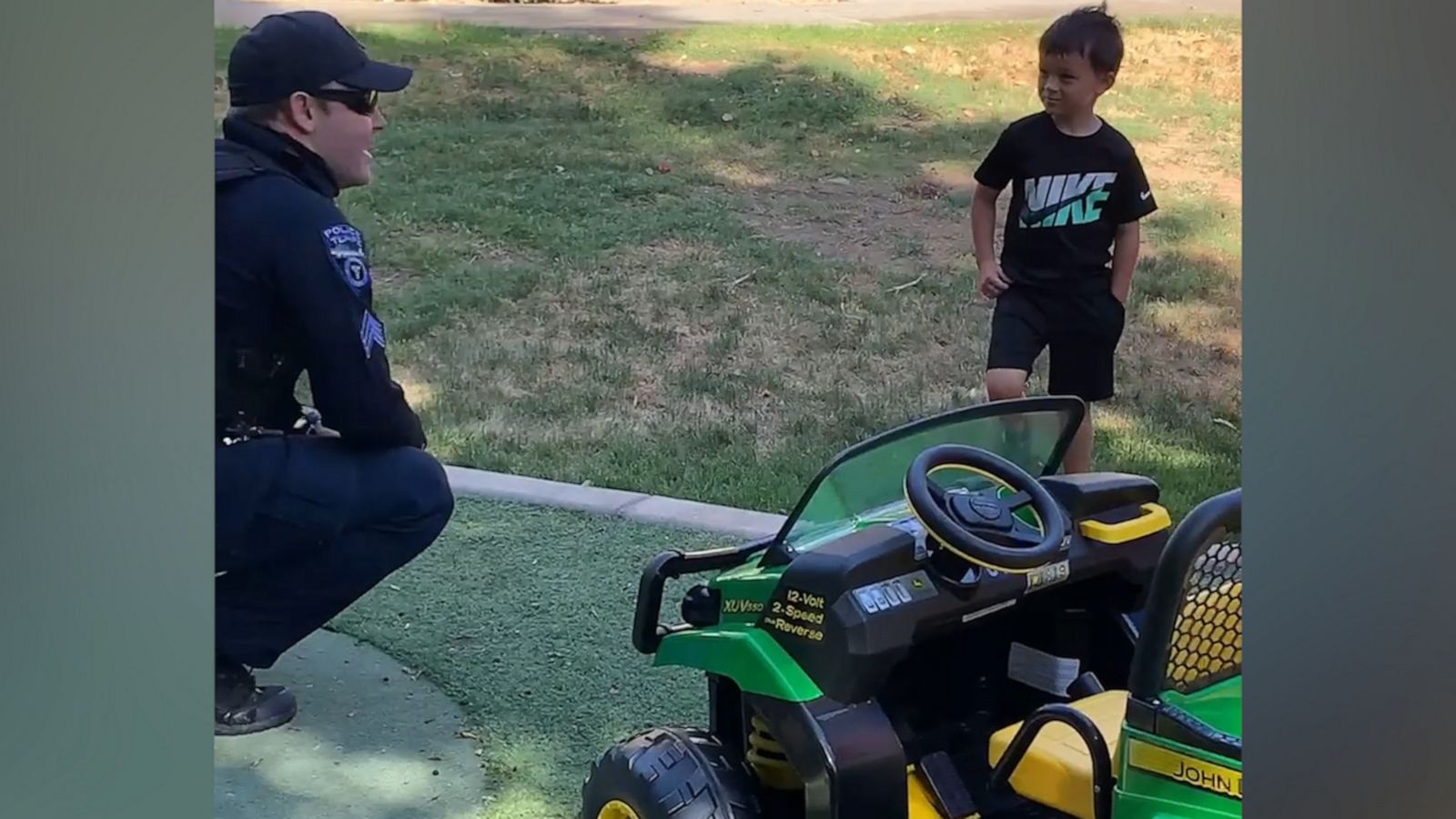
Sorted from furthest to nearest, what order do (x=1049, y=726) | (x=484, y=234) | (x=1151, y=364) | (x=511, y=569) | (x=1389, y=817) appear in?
(x=484, y=234) → (x=1151, y=364) → (x=511, y=569) → (x=1049, y=726) → (x=1389, y=817)

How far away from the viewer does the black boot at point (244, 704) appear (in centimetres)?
157

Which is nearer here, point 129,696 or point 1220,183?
point 129,696

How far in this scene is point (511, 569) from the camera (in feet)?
6.41

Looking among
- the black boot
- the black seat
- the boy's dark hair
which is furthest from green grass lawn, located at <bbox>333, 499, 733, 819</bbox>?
the boy's dark hair

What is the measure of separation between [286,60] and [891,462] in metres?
0.66

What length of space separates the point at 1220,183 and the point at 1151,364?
0.36 metres

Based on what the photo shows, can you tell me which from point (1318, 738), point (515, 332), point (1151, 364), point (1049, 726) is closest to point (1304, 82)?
point (1318, 738)

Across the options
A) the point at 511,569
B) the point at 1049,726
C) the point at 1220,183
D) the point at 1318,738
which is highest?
the point at 1220,183

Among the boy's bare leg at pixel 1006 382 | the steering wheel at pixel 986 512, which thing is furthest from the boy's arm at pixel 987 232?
the steering wheel at pixel 986 512

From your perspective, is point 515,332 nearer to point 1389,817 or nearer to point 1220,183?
point 1220,183

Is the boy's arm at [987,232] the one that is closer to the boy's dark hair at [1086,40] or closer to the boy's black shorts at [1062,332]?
Answer: the boy's black shorts at [1062,332]

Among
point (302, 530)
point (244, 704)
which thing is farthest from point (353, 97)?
point (244, 704)

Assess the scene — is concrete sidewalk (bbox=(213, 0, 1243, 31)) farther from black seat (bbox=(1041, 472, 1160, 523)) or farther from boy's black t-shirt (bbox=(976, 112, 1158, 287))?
black seat (bbox=(1041, 472, 1160, 523))

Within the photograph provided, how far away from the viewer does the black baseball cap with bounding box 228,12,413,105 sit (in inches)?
54.2
